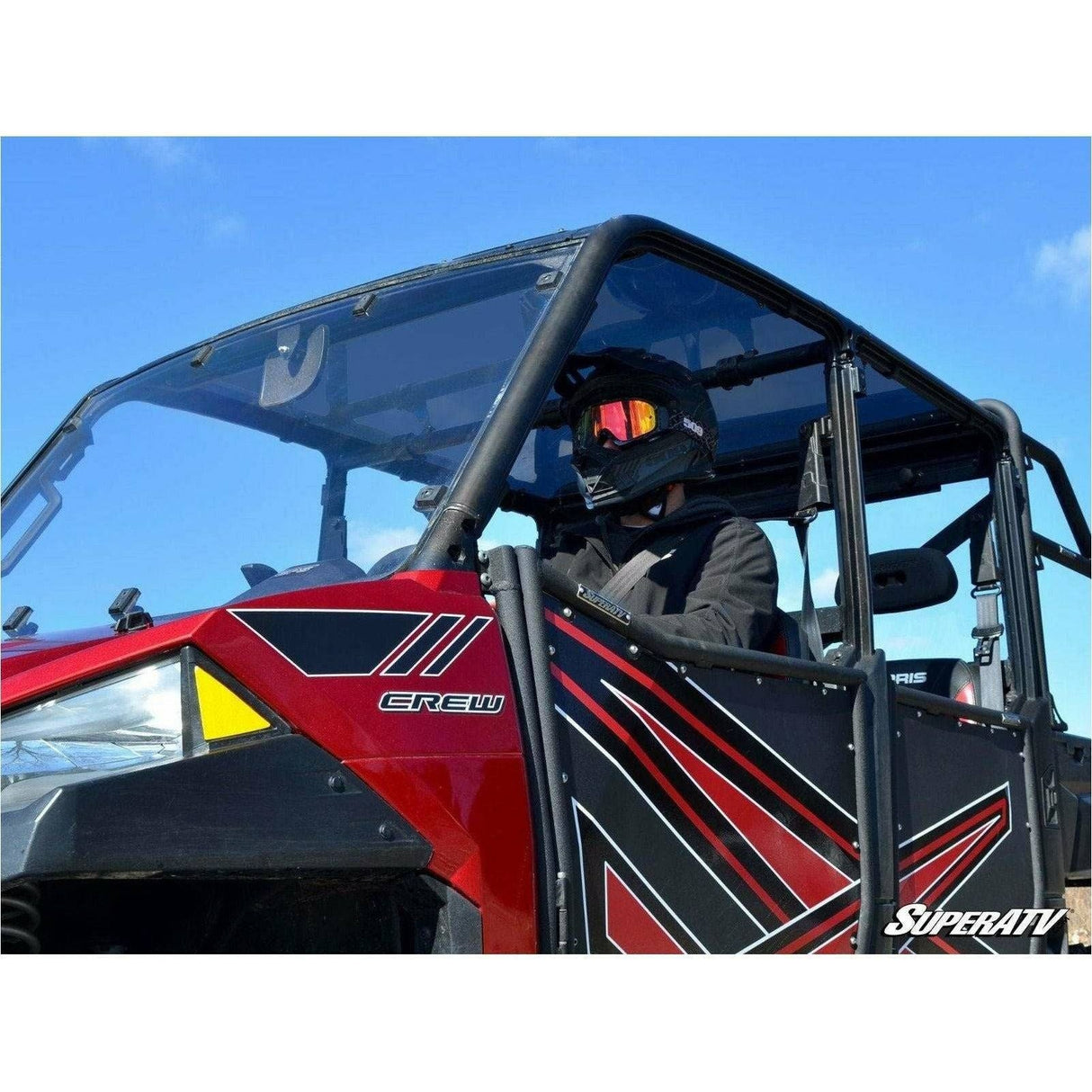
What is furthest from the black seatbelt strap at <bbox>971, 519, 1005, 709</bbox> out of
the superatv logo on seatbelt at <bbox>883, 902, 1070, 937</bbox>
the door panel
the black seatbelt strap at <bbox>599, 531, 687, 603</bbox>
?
the black seatbelt strap at <bbox>599, 531, 687, 603</bbox>

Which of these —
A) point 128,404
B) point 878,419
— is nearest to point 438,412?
point 128,404

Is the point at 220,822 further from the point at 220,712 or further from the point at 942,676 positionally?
the point at 942,676

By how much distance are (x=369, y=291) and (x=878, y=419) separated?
2013 mm

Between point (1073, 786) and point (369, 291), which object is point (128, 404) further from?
point (1073, 786)

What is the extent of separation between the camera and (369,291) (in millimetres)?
3061

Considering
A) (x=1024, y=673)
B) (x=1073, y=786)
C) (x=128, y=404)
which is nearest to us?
(x=128, y=404)

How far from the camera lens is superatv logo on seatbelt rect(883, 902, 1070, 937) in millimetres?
3266

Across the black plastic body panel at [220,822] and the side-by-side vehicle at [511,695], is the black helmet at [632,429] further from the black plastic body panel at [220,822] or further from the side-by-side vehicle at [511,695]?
the black plastic body panel at [220,822]

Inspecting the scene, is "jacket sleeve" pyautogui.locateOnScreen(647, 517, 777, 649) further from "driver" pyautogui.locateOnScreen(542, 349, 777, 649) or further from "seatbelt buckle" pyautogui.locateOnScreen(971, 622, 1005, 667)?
"seatbelt buckle" pyautogui.locateOnScreen(971, 622, 1005, 667)

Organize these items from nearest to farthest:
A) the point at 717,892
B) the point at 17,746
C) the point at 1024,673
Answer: the point at 17,746 < the point at 717,892 < the point at 1024,673

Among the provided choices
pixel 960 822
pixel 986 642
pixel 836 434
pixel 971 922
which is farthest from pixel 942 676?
pixel 836 434

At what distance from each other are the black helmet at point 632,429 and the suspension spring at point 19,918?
174 centimetres

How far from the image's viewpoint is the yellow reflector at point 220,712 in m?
1.93

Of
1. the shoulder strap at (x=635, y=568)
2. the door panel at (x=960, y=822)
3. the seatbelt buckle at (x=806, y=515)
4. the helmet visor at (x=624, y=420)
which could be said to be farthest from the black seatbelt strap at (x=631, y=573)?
the door panel at (x=960, y=822)
